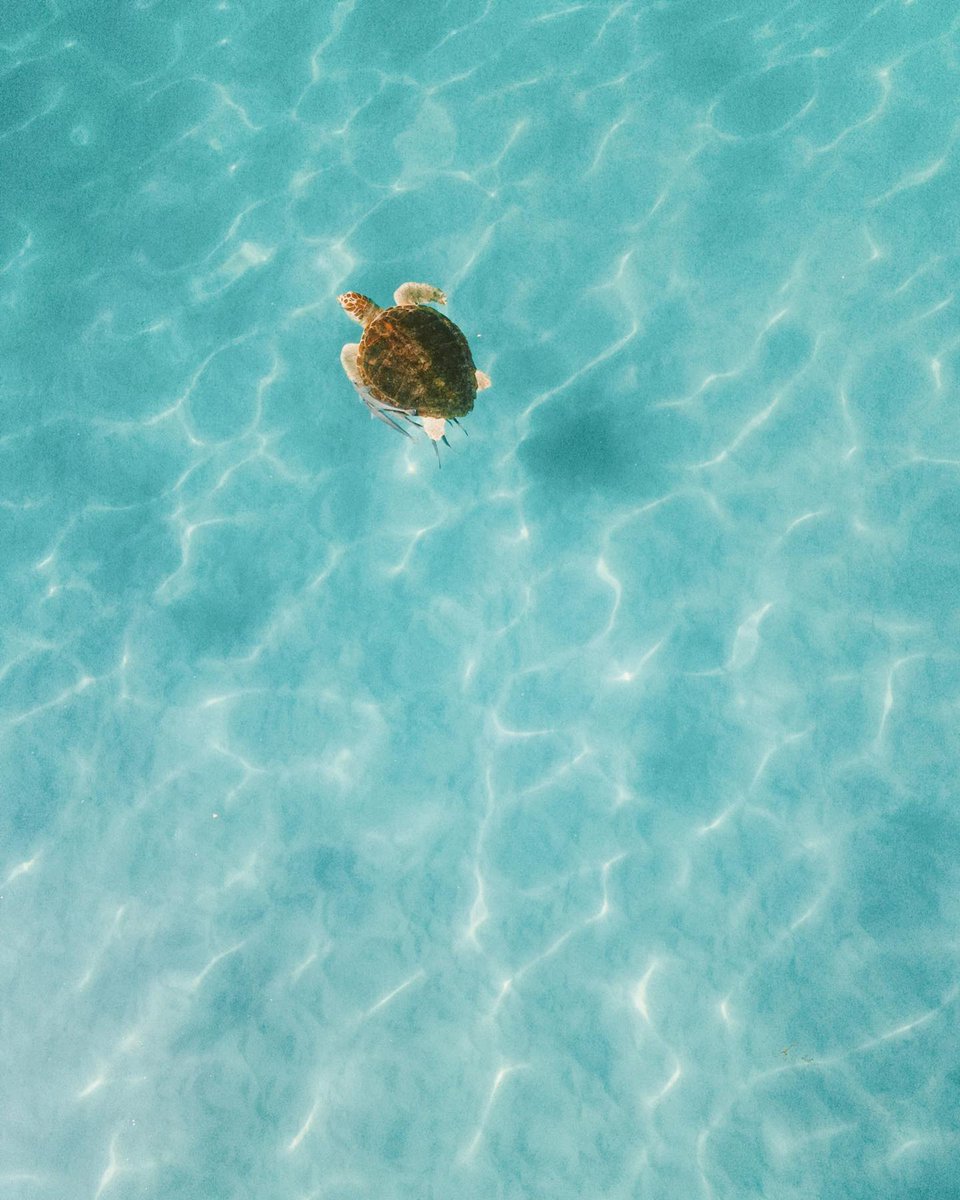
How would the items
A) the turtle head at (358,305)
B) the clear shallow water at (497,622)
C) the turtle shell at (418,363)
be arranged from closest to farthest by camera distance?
1. the clear shallow water at (497,622)
2. the turtle shell at (418,363)
3. the turtle head at (358,305)

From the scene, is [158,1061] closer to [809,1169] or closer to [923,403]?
[809,1169]

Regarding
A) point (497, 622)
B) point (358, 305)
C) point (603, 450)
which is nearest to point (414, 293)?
point (358, 305)

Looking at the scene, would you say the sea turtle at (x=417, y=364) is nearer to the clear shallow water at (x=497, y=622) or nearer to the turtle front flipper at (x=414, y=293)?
the turtle front flipper at (x=414, y=293)

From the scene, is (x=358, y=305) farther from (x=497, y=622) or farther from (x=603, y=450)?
(x=497, y=622)

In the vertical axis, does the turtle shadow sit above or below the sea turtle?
below

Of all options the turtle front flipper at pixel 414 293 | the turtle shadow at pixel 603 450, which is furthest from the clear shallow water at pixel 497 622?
the turtle front flipper at pixel 414 293

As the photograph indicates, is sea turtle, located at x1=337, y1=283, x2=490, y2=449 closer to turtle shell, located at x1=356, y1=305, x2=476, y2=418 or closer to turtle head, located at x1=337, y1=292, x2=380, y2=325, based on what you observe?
turtle shell, located at x1=356, y1=305, x2=476, y2=418

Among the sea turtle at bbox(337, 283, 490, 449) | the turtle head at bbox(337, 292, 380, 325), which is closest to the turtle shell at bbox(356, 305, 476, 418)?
Answer: the sea turtle at bbox(337, 283, 490, 449)
